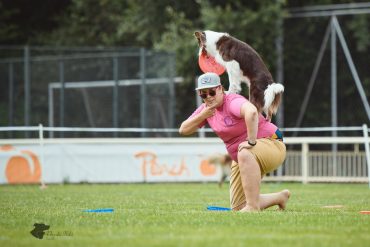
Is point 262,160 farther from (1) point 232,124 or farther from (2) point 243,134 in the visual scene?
(1) point 232,124

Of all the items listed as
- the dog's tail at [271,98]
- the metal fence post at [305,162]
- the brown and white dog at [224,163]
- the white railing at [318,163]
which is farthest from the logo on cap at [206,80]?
the metal fence post at [305,162]

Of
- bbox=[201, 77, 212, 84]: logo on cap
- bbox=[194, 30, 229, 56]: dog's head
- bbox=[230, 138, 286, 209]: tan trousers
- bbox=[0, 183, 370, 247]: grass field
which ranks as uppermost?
bbox=[194, 30, 229, 56]: dog's head

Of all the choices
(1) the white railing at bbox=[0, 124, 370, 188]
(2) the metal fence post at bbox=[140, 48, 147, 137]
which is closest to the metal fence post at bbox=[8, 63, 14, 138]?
(1) the white railing at bbox=[0, 124, 370, 188]

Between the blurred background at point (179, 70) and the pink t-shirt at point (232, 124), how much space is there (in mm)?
9813

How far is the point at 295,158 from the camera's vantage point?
1780 centimetres

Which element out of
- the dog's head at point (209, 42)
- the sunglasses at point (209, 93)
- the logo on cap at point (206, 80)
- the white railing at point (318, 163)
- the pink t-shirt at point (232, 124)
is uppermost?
the dog's head at point (209, 42)

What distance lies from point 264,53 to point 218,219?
1368cm

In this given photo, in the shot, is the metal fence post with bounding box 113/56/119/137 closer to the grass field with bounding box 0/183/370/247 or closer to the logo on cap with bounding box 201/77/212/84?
the grass field with bounding box 0/183/370/247

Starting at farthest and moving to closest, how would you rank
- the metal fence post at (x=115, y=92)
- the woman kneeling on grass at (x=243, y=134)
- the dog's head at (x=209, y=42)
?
the metal fence post at (x=115, y=92) < the dog's head at (x=209, y=42) < the woman kneeling on grass at (x=243, y=134)

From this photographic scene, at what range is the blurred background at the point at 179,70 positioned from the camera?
→ 691 inches

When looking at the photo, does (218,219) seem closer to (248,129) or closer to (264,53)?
(248,129)

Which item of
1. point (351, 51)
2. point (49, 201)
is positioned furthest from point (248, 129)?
point (351, 51)

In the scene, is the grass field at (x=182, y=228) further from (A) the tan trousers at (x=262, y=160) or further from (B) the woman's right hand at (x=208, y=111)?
(B) the woman's right hand at (x=208, y=111)

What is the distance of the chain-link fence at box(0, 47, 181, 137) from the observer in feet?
57.5
